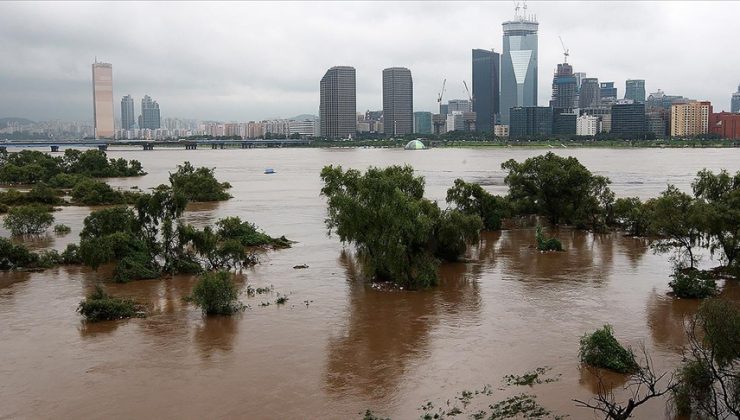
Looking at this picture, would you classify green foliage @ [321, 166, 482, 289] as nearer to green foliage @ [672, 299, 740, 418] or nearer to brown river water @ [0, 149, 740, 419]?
brown river water @ [0, 149, 740, 419]

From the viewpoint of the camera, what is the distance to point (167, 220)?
1185 inches

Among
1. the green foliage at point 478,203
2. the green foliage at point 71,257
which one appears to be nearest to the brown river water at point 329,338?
the green foliage at point 71,257

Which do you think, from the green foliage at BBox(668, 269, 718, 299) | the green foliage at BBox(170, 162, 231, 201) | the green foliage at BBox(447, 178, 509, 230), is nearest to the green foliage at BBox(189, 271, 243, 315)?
the green foliage at BBox(668, 269, 718, 299)

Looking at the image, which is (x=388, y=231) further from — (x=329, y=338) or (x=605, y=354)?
(x=605, y=354)

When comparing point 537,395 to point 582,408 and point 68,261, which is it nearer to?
point 582,408

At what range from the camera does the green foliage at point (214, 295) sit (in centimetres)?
2305

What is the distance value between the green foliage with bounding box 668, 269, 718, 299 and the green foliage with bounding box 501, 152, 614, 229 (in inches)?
646

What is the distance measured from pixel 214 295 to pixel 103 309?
3811 millimetres

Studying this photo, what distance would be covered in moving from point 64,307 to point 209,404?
11.5 m

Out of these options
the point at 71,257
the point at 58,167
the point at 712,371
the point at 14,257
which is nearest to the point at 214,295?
the point at 71,257

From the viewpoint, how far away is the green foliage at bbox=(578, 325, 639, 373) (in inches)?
688

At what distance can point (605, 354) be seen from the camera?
1778cm

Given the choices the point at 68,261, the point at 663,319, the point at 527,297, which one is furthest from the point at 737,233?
the point at 68,261

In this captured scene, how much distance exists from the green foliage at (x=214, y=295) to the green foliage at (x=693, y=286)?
1648 centimetres
